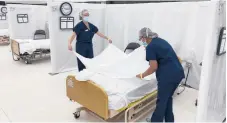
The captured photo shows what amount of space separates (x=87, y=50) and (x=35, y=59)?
2.53 m

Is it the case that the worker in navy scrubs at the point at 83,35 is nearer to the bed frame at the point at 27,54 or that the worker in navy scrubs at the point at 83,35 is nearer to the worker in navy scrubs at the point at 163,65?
the worker in navy scrubs at the point at 163,65

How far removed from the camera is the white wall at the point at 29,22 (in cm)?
628

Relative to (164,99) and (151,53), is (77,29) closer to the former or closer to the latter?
(151,53)

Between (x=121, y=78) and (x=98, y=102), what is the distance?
1.57 feet

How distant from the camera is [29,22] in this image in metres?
6.67

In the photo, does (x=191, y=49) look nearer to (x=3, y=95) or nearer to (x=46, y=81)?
(x=46, y=81)

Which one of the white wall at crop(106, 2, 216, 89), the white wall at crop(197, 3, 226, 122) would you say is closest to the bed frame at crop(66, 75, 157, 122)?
the white wall at crop(197, 3, 226, 122)

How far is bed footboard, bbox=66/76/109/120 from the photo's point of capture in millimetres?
2072

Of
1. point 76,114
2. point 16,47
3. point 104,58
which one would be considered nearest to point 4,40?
point 16,47

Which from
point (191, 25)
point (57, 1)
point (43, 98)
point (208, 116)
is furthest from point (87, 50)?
point (208, 116)

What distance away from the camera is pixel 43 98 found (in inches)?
120

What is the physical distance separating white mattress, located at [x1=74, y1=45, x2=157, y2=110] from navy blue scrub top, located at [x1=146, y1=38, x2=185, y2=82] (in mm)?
425

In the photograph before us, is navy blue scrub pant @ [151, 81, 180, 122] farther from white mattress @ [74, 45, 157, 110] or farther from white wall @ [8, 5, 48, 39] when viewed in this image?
white wall @ [8, 5, 48, 39]

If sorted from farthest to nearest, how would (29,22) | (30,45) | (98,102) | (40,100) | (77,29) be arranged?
(29,22) → (30,45) → (77,29) → (40,100) → (98,102)
